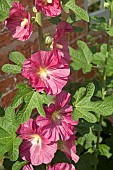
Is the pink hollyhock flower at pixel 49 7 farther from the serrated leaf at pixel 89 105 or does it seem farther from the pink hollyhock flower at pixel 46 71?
the serrated leaf at pixel 89 105

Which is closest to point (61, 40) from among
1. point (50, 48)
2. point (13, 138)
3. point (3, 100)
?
point (50, 48)

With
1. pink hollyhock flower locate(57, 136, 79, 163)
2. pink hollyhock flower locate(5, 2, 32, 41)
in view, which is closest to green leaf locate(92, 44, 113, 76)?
pink hollyhock flower locate(57, 136, 79, 163)

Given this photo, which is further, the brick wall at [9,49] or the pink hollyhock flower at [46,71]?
the brick wall at [9,49]

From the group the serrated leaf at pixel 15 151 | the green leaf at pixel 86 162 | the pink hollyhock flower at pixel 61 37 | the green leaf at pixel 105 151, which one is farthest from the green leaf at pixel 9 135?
the green leaf at pixel 105 151

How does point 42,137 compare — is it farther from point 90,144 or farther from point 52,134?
point 90,144

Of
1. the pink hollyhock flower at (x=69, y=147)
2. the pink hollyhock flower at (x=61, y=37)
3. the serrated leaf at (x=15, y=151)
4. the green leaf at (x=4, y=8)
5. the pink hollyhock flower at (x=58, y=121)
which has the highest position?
the green leaf at (x=4, y=8)

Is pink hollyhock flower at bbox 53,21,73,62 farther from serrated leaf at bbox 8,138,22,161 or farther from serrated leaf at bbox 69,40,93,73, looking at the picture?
serrated leaf at bbox 69,40,93,73

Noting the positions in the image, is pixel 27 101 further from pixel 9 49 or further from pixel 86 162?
pixel 9 49
